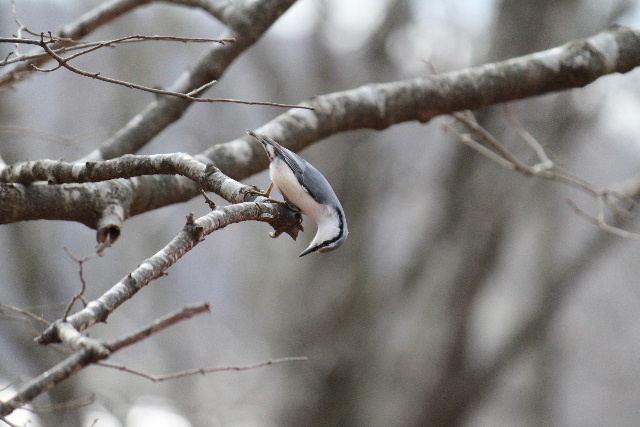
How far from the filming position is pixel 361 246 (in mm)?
6672

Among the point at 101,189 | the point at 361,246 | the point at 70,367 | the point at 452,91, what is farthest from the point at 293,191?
the point at 361,246

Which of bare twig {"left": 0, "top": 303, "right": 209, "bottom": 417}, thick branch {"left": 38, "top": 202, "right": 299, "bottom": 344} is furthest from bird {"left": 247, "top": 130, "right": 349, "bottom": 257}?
bare twig {"left": 0, "top": 303, "right": 209, "bottom": 417}

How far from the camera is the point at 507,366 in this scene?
19.4ft

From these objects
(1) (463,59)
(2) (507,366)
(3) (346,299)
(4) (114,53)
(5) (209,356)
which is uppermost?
(4) (114,53)

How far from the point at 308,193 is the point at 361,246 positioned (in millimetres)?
4730

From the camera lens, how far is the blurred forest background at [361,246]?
225 inches

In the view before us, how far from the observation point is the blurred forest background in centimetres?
571

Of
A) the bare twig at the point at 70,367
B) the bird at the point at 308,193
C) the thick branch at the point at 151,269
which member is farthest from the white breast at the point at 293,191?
the bare twig at the point at 70,367

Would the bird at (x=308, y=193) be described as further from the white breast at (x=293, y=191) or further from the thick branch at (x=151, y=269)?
the thick branch at (x=151, y=269)

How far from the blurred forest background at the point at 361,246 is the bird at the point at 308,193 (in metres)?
2.98

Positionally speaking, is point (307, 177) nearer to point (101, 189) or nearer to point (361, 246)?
point (101, 189)

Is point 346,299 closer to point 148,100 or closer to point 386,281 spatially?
point 386,281

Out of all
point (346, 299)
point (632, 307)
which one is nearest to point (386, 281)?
point (346, 299)

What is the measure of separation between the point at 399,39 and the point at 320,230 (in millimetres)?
5354
